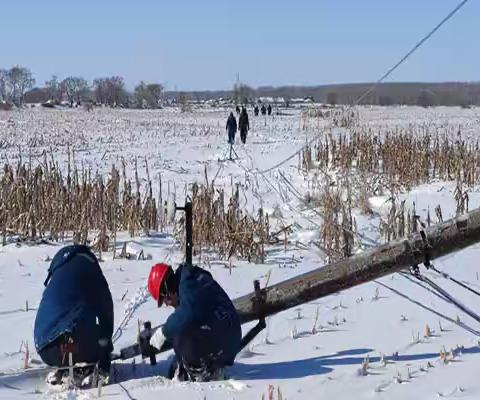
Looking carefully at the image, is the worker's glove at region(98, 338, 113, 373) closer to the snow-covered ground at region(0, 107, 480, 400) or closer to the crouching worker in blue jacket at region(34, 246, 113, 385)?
the crouching worker in blue jacket at region(34, 246, 113, 385)

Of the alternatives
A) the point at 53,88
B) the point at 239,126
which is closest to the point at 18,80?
the point at 53,88

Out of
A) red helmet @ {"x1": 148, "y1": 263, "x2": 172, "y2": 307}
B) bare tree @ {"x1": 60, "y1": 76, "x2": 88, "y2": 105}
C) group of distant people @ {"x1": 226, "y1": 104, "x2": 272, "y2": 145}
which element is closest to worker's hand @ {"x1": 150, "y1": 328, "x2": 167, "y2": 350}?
red helmet @ {"x1": 148, "y1": 263, "x2": 172, "y2": 307}

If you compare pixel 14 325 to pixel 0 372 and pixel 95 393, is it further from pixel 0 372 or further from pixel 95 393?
pixel 95 393

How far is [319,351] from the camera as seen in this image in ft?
18.7

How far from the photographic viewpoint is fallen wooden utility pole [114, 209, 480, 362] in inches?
208

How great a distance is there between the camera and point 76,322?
516 centimetres

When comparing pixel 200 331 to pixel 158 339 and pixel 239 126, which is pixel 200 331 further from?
pixel 239 126

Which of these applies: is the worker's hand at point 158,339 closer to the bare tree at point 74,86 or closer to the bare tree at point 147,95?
the bare tree at point 147,95

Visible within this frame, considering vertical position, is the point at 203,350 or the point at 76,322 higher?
the point at 76,322

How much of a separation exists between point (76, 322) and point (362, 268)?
172cm

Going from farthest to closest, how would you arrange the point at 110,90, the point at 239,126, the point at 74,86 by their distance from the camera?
the point at 74,86, the point at 110,90, the point at 239,126

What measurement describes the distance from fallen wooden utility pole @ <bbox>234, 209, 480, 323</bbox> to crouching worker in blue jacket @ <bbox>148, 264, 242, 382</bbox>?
1.48 ft

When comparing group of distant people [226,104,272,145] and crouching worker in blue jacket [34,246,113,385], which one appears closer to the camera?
crouching worker in blue jacket [34,246,113,385]

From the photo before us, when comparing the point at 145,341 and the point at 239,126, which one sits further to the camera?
the point at 239,126
